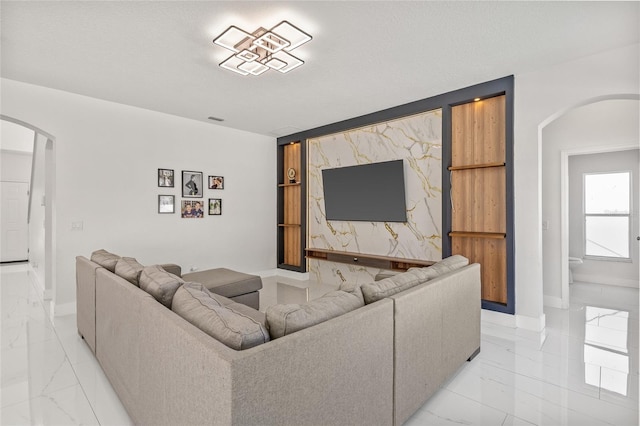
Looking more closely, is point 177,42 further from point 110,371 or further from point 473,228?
point 473,228

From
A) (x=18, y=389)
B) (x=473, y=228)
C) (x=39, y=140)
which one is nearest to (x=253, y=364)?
(x=18, y=389)

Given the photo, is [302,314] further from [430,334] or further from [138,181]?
[138,181]

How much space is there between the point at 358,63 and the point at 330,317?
262cm

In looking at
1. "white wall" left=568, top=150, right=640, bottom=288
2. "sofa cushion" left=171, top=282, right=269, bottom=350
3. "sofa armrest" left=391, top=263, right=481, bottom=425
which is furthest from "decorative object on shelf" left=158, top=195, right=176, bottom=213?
"white wall" left=568, top=150, right=640, bottom=288

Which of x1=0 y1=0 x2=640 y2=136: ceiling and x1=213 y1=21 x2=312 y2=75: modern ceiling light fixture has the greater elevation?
x1=0 y1=0 x2=640 y2=136: ceiling

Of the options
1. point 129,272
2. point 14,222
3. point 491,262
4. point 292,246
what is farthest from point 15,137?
point 491,262

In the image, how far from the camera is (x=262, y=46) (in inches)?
102

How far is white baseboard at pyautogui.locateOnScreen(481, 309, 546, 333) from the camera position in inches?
133

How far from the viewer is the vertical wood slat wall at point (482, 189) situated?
12.0 feet

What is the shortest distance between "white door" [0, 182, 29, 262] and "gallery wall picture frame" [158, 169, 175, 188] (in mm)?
5614

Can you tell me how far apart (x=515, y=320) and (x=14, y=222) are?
34.0 feet

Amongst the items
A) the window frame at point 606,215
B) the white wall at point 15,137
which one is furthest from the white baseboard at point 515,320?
the white wall at point 15,137

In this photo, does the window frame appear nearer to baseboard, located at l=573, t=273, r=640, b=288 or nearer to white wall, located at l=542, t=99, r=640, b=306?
baseboard, located at l=573, t=273, r=640, b=288

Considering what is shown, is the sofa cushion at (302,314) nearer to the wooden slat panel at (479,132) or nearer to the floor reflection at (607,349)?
the floor reflection at (607,349)
